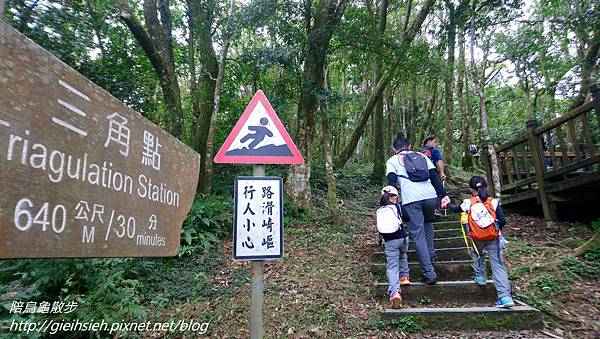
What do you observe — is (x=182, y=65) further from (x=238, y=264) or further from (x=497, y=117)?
(x=497, y=117)

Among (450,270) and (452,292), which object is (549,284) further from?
(452,292)

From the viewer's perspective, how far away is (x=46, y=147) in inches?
40.1

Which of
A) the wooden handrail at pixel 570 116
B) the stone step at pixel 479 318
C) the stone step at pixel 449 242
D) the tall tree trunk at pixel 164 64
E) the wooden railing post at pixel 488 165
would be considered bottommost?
the stone step at pixel 479 318

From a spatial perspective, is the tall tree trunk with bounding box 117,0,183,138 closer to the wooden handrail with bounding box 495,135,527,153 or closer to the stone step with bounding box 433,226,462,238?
the stone step with bounding box 433,226,462,238

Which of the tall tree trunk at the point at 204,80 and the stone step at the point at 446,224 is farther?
the tall tree trunk at the point at 204,80

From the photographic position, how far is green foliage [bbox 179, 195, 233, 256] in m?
5.85

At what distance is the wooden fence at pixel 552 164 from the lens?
20.5ft

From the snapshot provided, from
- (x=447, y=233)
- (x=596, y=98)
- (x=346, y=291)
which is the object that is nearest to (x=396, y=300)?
(x=346, y=291)

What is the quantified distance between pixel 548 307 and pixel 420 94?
20.3 m

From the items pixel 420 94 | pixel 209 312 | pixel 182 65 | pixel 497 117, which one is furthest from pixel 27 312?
pixel 497 117

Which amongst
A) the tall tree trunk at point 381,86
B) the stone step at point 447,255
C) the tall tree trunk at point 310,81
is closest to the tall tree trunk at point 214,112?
the tall tree trunk at point 310,81

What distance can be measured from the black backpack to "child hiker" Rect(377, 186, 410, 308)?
530 millimetres

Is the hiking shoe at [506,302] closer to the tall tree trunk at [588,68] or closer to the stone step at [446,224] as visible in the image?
the stone step at [446,224]

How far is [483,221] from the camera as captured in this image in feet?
14.1
